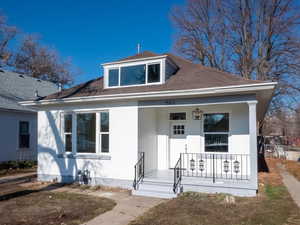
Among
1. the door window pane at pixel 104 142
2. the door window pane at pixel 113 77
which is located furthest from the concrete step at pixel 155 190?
the door window pane at pixel 113 77

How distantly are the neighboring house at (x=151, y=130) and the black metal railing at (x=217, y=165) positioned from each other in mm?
35

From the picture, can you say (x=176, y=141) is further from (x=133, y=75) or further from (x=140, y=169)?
(x=133, y=75)

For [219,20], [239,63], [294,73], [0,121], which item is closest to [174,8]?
[219,20]

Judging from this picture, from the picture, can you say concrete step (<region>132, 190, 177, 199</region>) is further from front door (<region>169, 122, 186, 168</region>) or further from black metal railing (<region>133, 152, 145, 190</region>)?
front door (<region>169, 122, 186, 168</region>)

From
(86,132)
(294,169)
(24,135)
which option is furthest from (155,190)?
(24,135)

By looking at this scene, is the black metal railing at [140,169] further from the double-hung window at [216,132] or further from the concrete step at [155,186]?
the double-hung window at [216,132]

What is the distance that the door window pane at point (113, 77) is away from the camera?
10.5 metres

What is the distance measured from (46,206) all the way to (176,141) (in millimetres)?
5354

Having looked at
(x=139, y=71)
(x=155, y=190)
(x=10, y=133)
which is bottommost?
(x=155, y=190)

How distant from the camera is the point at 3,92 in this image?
1549 cm

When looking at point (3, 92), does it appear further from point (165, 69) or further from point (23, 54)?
point (23, 54)

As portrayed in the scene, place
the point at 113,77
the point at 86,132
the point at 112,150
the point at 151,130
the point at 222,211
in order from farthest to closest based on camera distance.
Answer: the point at 113,77 → the point at 151,130 → the point at 86,132 → the point at 112,150 → the point at 222,211

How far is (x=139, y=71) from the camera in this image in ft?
33.0

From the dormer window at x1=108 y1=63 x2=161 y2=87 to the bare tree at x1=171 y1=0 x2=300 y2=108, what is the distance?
48.2 feet
